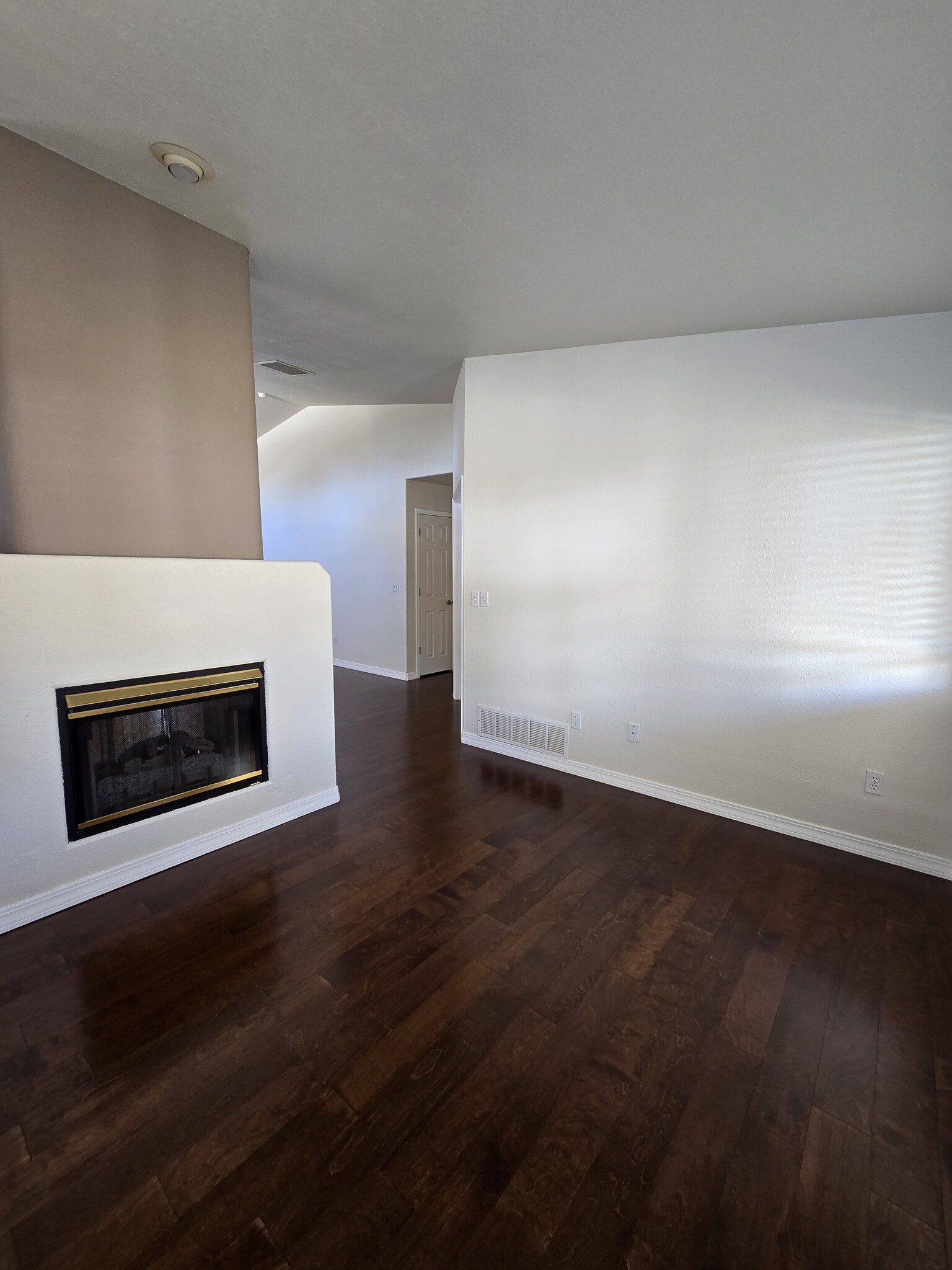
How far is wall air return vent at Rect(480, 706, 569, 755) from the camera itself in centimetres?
378

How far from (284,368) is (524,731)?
3.40m

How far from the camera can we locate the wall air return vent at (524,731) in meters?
3.78

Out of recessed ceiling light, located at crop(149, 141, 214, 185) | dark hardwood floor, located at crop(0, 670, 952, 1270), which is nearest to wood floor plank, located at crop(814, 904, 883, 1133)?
dark hardwood floor, located at crop(0, 670, 952, 1270)

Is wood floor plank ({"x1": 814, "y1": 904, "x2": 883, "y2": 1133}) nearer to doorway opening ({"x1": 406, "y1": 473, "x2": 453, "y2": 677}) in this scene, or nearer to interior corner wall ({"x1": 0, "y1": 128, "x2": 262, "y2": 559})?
interior corner wall ({"x1": 0, "y1": 128, "x2": 262, "y2": 559})

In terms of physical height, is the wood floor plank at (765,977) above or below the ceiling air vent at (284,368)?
below

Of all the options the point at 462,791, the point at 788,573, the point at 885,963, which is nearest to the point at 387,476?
the point at 462,791

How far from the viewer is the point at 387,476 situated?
245 inches

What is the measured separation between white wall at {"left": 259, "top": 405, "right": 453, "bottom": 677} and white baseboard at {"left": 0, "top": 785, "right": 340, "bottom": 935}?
3457mm

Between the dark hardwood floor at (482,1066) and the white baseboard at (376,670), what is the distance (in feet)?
12.5

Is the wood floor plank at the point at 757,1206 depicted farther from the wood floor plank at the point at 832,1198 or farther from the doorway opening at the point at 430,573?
the doorway opening at the point at 430,573

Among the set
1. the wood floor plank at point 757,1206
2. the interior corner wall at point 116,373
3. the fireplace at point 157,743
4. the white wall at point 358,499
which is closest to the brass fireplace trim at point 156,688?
the fireplace at point 157,743

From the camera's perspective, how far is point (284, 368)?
4.20 m

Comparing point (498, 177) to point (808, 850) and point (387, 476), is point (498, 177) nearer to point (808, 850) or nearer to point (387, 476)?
point (808, 850)

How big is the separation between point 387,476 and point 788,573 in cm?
458
